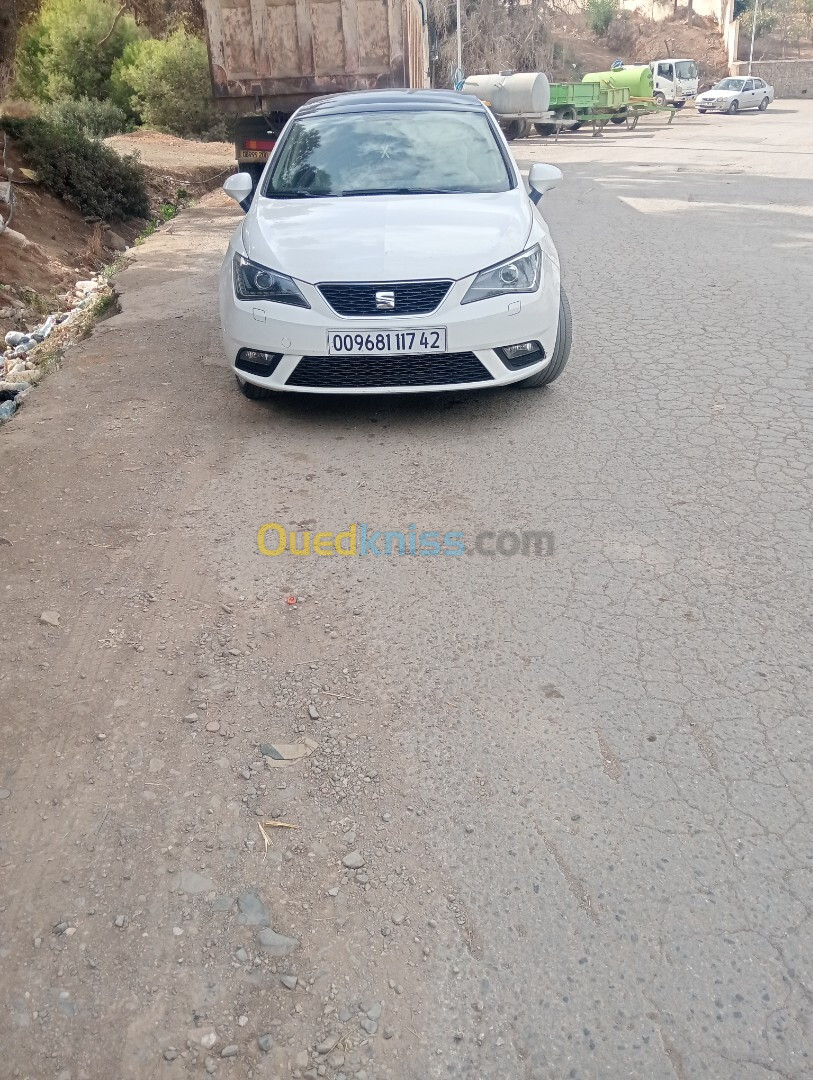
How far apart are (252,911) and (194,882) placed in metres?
0.19

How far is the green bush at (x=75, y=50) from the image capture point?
2689cm

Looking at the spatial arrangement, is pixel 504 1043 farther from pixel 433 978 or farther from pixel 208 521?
pixel 208 521

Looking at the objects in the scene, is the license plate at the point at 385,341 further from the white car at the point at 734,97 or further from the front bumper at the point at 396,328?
the white car at the point at 734,97

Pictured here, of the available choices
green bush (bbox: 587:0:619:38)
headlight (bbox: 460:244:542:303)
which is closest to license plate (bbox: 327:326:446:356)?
headlight (bbox: 460:244:542:303)

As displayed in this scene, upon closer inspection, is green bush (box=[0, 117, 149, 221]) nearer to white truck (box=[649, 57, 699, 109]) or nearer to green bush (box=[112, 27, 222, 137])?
green bush (box=[112, 27, 222, 137])

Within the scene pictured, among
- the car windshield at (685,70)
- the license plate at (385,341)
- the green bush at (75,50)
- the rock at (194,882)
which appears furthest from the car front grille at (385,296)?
the car windshield at (685,70)

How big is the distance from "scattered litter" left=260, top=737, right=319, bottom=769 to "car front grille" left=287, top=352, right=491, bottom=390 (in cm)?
256

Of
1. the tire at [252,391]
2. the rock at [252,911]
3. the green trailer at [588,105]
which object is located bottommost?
the green trailer at [588,105]

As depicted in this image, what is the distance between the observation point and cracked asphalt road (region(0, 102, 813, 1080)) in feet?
7.00

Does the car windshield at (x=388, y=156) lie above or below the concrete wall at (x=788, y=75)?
above

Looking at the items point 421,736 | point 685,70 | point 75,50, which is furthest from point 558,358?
point 685,70

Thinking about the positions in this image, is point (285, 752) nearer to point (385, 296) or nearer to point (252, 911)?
point (252, 911)

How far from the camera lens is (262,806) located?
2.71 metres

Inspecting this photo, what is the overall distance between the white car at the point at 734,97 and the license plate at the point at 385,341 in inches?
1587
